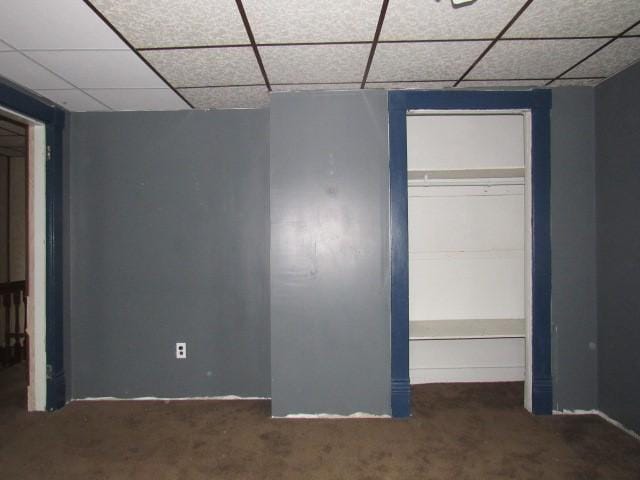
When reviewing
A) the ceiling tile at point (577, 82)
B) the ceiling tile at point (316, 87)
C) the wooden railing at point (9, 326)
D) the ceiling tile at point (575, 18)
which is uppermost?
the ceiling tile at point (577, 82)

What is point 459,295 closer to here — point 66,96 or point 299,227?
point 299,227

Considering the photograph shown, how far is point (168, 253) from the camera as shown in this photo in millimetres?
3004

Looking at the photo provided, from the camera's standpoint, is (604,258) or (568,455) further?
(604,258)

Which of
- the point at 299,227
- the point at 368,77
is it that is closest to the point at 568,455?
the point at 299,227

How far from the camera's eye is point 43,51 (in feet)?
6.59

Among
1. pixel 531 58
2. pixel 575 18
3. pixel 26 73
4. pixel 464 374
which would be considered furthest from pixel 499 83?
Answer: pixel 26 73

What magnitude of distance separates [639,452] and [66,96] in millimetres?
4935

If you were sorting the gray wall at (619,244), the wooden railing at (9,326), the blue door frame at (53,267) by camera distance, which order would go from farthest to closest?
1. the wooden railing at (9,326)
2. the blue door frame at (53,267)
3. the gray wall at (619,244)

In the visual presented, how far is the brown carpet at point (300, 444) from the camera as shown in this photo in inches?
81.0

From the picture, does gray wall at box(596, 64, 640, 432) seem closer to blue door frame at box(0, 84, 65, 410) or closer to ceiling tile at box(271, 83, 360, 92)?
ceiling tile at box(271, 83, 360, 92)

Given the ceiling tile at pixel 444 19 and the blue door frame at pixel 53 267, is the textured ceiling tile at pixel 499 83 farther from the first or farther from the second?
the blue door frame at pixel 53 267

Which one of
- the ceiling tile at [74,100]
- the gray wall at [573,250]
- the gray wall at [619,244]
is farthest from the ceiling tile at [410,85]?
the ceiling tile at [74,100]

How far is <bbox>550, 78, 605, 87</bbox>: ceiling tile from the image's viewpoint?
255 centimetres

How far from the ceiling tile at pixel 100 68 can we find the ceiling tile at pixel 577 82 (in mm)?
3080
